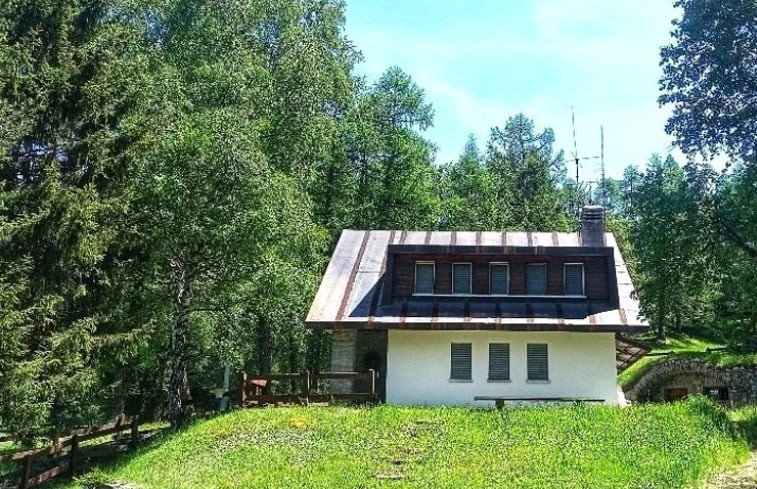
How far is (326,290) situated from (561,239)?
876 cm

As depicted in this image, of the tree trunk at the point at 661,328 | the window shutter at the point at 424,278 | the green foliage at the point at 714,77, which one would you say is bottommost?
the tree trunk at the point at 661,328

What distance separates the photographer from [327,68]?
33.7m

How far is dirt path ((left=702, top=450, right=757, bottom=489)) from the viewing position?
1326cm

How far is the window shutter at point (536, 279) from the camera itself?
76.2ft

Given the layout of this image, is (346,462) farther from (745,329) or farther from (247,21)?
(247,21)

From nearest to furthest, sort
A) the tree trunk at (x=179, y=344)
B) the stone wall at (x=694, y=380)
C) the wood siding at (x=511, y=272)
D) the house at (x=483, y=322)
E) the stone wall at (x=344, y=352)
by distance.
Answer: the tree trunk at (x=179, y=344) → the house at (x=483, y=322) → the stone wall at (x=344, y=352) → the wood siding at (x=511, y=272) → the stone wall at (x=694, y=380)

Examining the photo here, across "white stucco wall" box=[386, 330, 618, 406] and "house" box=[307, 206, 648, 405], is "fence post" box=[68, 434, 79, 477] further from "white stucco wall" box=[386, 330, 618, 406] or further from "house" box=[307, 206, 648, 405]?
"white stucco wall" box=[386, 330, 618, 406]

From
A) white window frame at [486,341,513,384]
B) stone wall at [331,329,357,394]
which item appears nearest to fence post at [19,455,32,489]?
stone wall at [331,329,357,394]

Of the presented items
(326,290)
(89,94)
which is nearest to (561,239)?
(326,290)

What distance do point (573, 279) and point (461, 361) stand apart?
454 centimetres

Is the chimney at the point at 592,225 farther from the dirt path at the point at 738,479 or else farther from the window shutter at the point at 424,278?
the dirt path at the point at 738,479

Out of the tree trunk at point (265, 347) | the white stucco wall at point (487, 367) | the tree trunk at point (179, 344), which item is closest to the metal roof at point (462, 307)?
the white stucco wall at point (487, 367)

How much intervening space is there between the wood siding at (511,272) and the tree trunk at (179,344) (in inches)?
253

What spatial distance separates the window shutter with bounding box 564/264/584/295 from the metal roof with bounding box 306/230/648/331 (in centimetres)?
46
